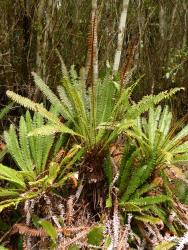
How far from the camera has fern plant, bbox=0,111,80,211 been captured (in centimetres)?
220

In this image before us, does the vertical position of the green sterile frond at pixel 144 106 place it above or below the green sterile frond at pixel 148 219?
above

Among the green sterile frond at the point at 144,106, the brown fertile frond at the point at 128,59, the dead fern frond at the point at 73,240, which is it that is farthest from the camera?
the green sterile frond at the point at 144,106

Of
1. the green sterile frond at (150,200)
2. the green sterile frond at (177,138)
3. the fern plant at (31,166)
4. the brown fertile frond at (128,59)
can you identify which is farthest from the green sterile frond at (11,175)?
the green sterile frond at (177,138)

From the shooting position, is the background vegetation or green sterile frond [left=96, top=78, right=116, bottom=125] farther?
green sterile frond [left=96, top=78, right=116, bottom=125]

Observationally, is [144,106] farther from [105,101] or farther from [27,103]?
[27,103]

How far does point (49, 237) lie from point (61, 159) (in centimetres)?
49

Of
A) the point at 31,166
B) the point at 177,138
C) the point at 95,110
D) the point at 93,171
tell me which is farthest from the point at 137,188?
the point at 31,166

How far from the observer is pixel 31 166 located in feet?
7.75

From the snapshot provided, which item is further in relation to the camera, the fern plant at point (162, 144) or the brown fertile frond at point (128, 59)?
the fern plant at point (162, 144)

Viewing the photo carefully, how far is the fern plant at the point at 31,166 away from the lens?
7.20ft

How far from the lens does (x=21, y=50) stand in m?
3.54

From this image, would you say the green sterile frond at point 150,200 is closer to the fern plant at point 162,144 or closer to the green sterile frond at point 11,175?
the fern plant at point 162,144

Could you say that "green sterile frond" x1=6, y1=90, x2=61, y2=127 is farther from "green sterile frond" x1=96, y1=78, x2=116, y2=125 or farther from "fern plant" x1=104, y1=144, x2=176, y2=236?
"fern plant" x1=104, y1=144, x2=176, y2=236

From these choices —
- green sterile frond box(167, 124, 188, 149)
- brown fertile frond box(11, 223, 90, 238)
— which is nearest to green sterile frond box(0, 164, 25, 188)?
brown fertile frond box(11, 223, 90, 238)
